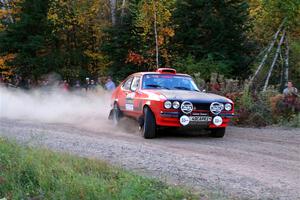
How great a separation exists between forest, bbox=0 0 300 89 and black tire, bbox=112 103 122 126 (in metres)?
10.8

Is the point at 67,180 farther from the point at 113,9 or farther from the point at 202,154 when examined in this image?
the point at 113,9

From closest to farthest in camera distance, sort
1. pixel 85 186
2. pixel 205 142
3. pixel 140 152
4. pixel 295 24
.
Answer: pixel 85 186 < pixel 140 152 < pixel 205 142 < pixel 295 24

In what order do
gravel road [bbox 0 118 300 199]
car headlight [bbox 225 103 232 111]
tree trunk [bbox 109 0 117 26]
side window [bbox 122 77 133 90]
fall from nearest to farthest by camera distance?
gravel road [bbox 0 118 300 199], car headlight [bbox 225 103 232 111], side window [bbox 122 77 133 90], tree trunk [bbox 109 0 117 26]

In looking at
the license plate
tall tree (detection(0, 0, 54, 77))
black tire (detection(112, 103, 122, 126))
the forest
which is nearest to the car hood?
the license plate

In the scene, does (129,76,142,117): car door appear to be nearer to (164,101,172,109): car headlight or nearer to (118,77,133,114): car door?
(118,77,133,114): car door

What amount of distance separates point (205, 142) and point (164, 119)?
Result: 1053 mm

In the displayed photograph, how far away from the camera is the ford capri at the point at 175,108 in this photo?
38.3 ft

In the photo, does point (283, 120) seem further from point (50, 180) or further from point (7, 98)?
point (7, 98)

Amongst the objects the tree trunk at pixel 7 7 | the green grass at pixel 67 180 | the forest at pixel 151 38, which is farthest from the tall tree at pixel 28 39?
the green grass at pixel 67 180

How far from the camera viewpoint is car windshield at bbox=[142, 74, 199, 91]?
13288 mm

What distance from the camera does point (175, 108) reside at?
11.6 metres

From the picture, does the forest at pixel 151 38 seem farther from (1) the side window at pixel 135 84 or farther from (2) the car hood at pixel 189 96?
(2) the car hood at pixel 189 96

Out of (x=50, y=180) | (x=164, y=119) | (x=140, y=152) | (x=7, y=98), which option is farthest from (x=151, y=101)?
(x=7, y=98)

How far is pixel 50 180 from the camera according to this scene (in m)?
7.41
